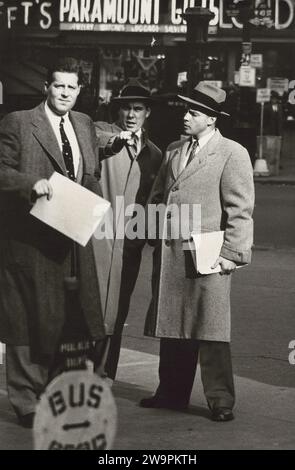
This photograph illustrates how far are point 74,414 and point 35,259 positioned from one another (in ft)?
4.18

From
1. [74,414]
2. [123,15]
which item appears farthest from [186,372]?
[123,15]

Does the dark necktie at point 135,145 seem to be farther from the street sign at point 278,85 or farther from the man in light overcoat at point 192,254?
the street sign at point 278,85

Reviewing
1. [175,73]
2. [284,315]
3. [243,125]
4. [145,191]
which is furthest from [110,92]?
[145,191]

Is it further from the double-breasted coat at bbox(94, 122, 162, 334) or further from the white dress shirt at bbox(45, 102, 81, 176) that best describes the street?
the white dress shirt at bbox(45, 102, 81, 176)

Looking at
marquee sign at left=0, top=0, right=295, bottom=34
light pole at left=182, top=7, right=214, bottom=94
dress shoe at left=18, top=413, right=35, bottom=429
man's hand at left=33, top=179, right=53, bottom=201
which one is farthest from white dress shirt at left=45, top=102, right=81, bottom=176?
marquee sign at left=0, top=0, right=295, bottom=34

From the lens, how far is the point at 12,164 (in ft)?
20.4

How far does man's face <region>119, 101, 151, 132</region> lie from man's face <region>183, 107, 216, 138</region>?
0.53 m

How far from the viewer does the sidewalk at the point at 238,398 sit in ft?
20.0

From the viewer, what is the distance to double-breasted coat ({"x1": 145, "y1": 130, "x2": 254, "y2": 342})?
6.49 m

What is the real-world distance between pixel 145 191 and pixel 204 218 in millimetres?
714

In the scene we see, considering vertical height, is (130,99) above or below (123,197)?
above

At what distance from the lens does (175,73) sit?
3478 centimetres

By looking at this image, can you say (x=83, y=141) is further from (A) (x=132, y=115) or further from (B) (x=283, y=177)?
(B) (x=283, y=177)
